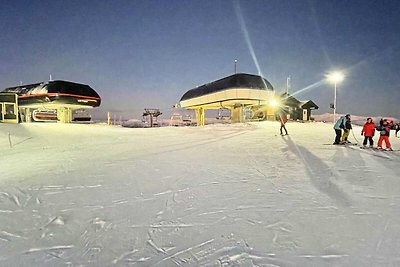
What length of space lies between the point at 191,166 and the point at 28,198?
3998mm

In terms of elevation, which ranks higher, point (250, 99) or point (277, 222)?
point (250, 99)

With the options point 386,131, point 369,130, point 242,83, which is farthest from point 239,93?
point 386,131

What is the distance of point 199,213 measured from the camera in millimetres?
4000

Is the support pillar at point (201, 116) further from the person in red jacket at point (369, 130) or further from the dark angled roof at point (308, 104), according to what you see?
the person in red jacket at point (369, 130)

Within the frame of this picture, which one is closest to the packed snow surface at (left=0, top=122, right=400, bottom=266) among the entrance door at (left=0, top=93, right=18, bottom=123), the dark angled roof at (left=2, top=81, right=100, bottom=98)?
Answer: the entrance door at (left=0, top=93, right=18, bottom=123)

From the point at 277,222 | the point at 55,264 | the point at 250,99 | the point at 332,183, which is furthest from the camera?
the point at 250,99

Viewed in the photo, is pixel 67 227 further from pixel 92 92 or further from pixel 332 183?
pixel 92 92

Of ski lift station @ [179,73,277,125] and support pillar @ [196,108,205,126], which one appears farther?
support pillar @ [196,108,205,126]

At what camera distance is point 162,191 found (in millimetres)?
5039

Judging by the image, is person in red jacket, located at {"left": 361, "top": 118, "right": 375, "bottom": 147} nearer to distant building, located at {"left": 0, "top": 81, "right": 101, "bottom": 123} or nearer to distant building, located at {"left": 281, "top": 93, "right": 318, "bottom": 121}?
distant building, located at {"left": 0, "top": 81, "right": 101, "bottom": 123}

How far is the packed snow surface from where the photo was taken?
290 centimetres

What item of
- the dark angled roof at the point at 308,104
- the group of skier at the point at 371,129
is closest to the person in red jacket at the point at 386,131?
the group of skier at the point at 371,129

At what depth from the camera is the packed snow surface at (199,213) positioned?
2.90m

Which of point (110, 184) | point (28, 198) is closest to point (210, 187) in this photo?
point (110, 184)
